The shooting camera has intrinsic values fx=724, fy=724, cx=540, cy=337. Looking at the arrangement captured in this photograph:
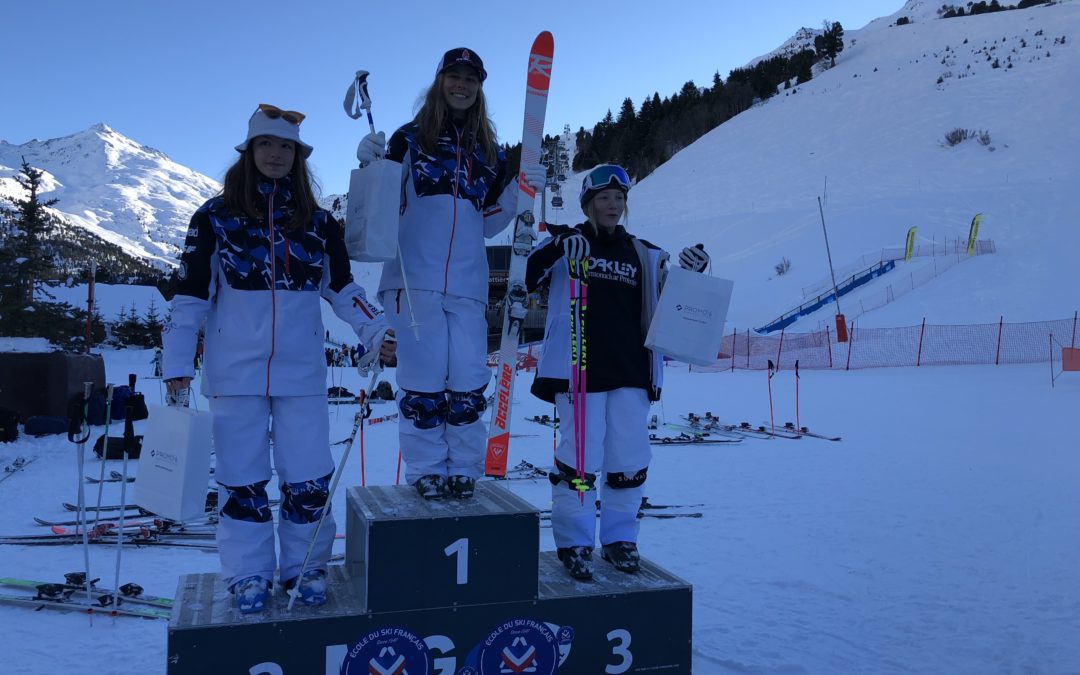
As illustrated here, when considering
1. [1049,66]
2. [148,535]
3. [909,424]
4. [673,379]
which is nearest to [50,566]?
[148,535]

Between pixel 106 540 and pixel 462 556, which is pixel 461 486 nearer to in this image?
pixel 462 556

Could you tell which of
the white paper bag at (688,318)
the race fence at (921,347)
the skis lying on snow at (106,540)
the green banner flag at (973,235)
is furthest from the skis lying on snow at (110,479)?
the green banner flag at (973,235)

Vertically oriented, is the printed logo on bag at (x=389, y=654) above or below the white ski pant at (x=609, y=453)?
below

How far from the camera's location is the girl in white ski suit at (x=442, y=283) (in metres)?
3.39

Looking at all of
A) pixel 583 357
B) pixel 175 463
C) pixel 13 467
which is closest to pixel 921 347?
pixel 583 357

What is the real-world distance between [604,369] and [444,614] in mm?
1426

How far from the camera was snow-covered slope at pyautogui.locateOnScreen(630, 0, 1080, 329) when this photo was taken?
86.0 ft

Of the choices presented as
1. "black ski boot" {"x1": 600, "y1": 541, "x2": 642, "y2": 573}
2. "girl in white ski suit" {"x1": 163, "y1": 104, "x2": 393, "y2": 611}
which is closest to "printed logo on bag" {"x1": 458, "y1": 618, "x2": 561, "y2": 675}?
"black ski boot" {"x1": 600, "y1": 541, "x2": 642, "y2": 573}

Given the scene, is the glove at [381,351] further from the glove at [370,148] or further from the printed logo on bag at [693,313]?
the printed logo on bag at [693,313]

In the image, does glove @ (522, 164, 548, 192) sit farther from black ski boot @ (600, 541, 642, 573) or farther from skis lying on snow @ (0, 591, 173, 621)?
skis lying on snow @ (0, 591, 173, 621)

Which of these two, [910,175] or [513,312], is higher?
[910,175]

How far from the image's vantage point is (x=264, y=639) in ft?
8.75

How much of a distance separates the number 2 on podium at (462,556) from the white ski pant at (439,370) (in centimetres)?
53

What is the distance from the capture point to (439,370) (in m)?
3.38
